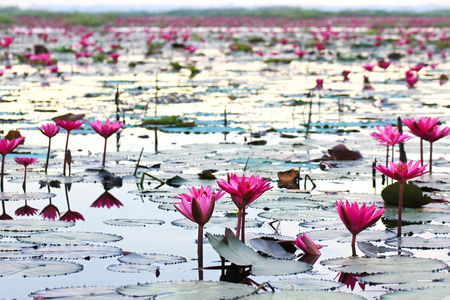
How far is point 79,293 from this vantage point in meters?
1.63

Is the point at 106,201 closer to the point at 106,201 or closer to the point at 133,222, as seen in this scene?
the point at 106,201

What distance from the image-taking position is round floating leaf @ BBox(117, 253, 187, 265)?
6.20 feet

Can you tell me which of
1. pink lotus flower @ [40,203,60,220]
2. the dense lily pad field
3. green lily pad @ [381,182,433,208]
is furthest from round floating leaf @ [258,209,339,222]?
pink lotus flower @ [40,203,60,220]

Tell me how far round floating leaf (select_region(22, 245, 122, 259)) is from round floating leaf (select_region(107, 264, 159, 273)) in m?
0.11

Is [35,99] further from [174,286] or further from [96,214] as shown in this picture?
[174,286]

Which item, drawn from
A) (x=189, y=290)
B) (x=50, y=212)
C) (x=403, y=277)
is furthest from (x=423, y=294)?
(x=50, y=212)

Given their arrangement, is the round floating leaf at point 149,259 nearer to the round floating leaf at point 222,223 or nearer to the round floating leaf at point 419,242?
the round floating leaf at point 222,223

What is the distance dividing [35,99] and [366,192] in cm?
378

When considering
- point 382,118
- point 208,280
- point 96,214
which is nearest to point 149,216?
point 96,214

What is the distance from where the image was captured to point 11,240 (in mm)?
2119

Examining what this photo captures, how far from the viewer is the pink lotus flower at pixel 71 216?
95.8 inches

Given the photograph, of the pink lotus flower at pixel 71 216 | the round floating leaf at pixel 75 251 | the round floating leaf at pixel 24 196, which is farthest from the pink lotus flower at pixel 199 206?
the round floating leaf at pixel 24 196

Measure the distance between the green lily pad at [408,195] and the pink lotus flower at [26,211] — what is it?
1280mm

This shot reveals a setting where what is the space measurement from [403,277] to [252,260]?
384 millimetres
